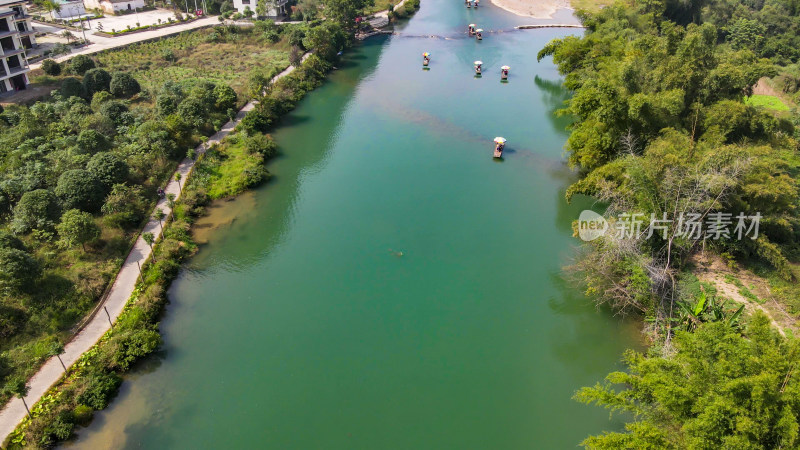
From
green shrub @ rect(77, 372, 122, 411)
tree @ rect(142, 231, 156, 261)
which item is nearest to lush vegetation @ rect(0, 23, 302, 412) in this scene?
tree @ rect(142, 231, 156, 261)

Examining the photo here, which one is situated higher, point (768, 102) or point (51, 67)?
point (51, 67)

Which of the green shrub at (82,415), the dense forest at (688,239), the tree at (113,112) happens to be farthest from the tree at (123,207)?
the dense forest at (688,239)

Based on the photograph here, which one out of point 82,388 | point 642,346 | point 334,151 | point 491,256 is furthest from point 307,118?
point 642,346

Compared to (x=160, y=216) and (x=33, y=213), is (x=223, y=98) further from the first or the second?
(x=33, y=213)

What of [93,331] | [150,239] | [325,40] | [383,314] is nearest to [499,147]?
[383,314]

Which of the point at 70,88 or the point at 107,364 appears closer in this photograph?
the point at 107,364

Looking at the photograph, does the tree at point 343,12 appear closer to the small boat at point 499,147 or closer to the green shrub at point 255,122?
the green shrub at point 255,122

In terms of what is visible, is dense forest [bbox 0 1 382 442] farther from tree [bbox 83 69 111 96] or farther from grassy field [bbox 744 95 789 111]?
grassy field [bbox 744 95 789 111]
